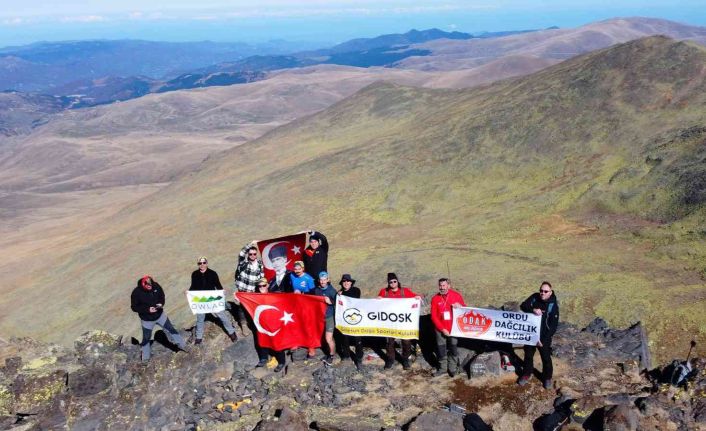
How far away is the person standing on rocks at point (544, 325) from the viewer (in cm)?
1232

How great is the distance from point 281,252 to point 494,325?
24.4 ft

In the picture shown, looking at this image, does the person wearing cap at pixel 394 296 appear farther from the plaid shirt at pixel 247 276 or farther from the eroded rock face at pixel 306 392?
the plaid shirt at pixel 247 276

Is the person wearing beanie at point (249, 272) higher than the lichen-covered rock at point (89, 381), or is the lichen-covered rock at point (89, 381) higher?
the person wearing beanie at point (249, 272)

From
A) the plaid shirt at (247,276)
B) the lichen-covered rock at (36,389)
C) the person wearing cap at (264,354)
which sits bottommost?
the lichen-covered rock at (36,389)

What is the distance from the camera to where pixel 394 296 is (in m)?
13.6

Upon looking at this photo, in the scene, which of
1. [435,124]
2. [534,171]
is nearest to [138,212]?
[435,124]

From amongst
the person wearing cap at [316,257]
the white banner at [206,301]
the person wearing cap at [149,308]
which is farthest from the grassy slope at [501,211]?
the person wearing cap at [149,308]

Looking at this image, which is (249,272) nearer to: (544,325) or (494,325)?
(494,325)

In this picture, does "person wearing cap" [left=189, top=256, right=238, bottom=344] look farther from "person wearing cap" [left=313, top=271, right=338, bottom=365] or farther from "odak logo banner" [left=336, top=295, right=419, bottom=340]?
"odak logo banner" [left=336, top=295, right=419, bottom=340]

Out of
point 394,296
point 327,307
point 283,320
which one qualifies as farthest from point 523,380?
point 283,320

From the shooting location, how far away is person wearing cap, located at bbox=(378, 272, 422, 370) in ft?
44.2

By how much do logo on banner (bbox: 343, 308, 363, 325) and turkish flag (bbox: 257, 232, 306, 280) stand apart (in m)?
4.43

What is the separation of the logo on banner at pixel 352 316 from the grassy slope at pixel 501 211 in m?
9.98

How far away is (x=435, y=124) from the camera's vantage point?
182 feet
